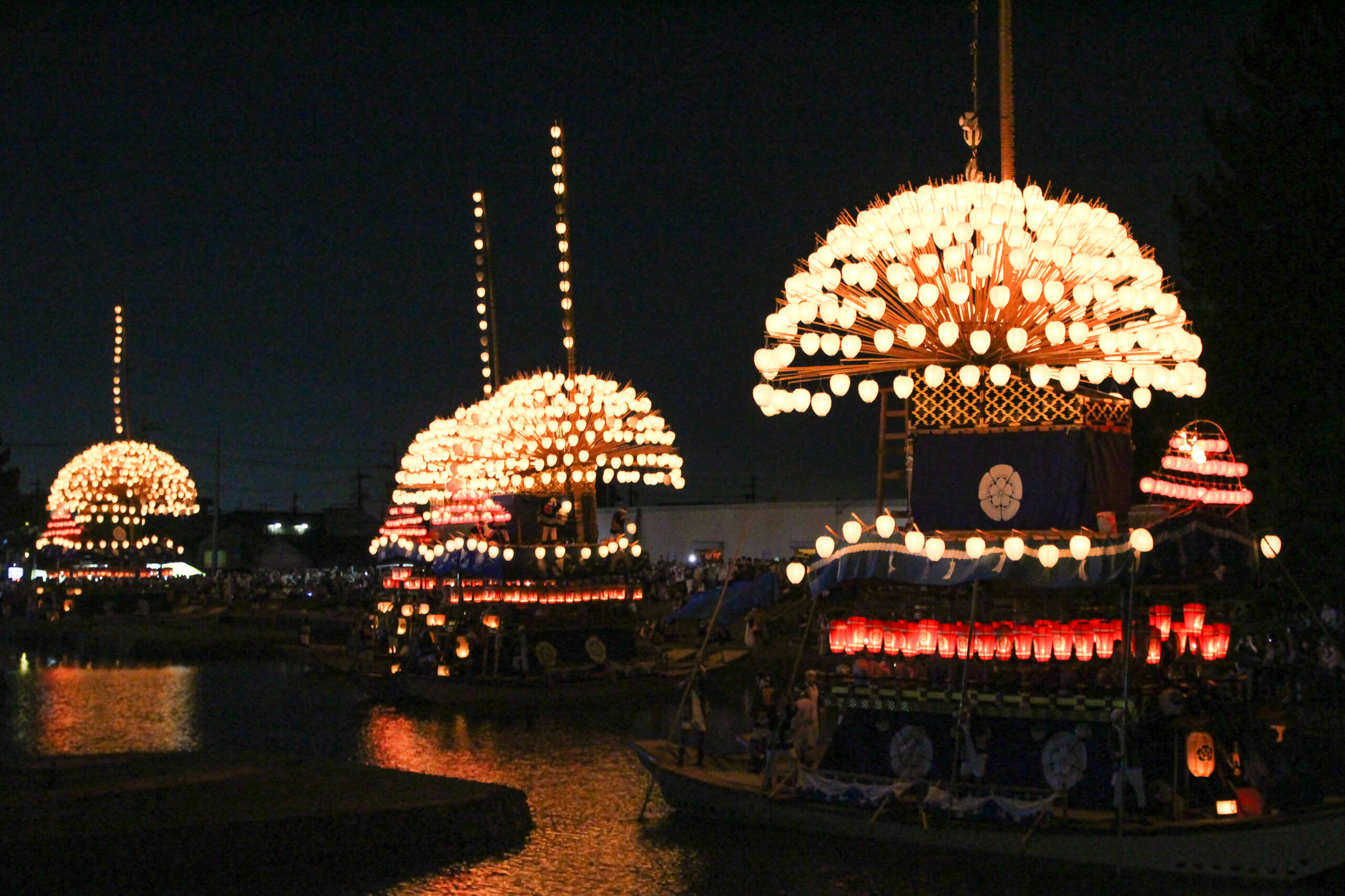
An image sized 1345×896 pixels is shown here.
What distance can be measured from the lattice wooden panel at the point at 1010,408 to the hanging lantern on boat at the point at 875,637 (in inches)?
107

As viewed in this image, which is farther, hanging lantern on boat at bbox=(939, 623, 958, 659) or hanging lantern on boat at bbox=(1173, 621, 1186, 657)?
hanging lantern on boat at bbox=(939, 623, 958, 659)

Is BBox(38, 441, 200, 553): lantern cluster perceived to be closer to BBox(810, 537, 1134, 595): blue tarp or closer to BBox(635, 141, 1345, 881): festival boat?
BBox(635, 141, 1345, 881): festival boat

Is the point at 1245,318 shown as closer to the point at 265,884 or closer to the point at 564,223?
the point at 564,223

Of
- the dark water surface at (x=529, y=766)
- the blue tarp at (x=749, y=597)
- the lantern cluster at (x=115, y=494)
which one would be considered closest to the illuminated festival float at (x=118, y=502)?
the lantern cluster at (x=115, y=494)

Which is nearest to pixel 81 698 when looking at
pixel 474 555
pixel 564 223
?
pixel 474 555

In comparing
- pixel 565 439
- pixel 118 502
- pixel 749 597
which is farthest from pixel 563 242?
pixel 118 502

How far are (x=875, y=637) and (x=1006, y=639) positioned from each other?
1715mm

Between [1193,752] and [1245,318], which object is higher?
[1245,318]

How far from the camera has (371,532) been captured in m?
99.6

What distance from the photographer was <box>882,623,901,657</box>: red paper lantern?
55.2 feet

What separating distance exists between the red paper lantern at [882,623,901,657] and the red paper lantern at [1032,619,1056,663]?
5.70 feet

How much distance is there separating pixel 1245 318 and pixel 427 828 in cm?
1975

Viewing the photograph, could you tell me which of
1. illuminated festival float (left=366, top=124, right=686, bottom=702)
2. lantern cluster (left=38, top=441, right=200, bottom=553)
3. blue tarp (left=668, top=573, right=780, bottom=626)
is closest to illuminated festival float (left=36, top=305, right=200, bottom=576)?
lantern cluster (left=38, top=441, right=200, bottom=553)

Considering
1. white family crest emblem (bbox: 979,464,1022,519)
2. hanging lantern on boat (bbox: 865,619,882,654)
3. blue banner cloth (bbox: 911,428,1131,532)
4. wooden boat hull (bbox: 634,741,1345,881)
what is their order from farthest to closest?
hanging lantern on boat (bbox: 865,619,882,654) < white family crest emblem (bbox: 979,464,1022,519) < blue banner cloth (bbox: 911,428,1131,532) < wooden boat hull (bbox: 634,741,1345,881)
